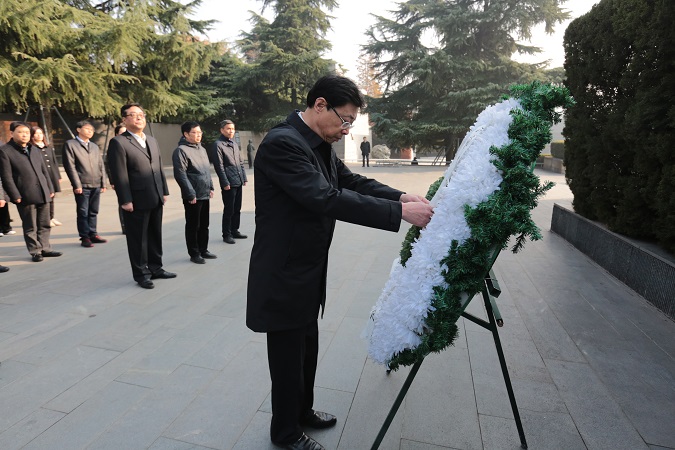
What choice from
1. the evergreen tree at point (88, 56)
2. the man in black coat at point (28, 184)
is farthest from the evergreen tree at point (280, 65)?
the man in black coat at point (28, 184)

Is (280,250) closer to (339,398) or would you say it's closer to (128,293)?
(339,398)

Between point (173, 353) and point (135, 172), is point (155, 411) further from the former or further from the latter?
point (135, 172)

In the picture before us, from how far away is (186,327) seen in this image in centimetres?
359

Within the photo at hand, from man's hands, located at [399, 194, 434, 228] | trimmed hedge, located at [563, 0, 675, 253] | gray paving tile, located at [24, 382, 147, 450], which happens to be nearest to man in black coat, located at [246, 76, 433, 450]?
man's hands, located at [399, 194, 434, 228]

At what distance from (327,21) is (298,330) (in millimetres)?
29895

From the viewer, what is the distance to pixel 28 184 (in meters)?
5.49

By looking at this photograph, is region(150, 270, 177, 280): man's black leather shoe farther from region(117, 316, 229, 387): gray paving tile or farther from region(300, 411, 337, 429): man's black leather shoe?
region(300, 411, 337, 429): man's black leather shoe

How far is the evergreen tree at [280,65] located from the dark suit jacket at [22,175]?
19.9m

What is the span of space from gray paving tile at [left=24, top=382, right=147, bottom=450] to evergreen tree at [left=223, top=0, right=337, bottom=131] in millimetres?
23409

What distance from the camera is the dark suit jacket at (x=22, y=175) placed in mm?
5398

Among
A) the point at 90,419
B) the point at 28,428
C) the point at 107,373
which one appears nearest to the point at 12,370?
the point at 107,373

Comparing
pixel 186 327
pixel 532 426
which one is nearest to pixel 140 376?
pixel 186 327

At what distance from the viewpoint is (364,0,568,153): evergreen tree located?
75.9 ft

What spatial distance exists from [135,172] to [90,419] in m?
2.77
